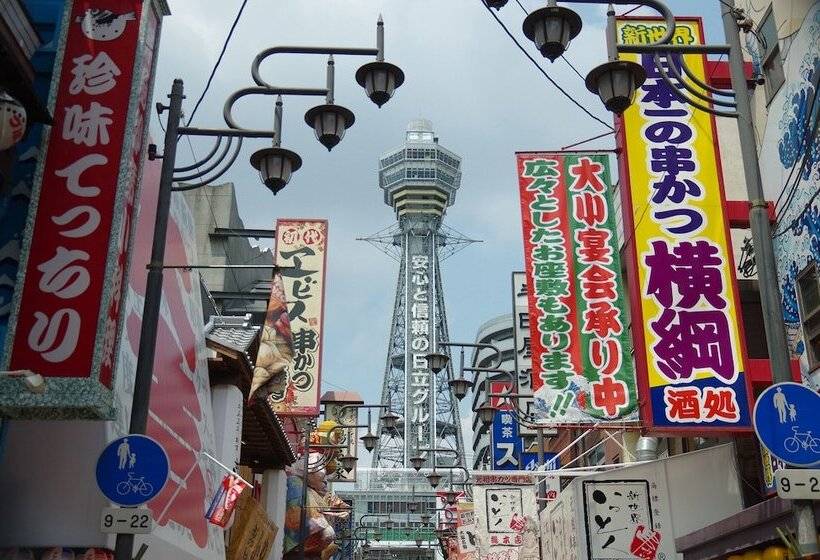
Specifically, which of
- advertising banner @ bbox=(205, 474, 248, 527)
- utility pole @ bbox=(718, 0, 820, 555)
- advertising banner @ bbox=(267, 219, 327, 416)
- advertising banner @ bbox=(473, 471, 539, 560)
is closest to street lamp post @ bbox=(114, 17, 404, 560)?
utility pole @ bbox=(718, 0, 820, 555)

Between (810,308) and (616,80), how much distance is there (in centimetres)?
706

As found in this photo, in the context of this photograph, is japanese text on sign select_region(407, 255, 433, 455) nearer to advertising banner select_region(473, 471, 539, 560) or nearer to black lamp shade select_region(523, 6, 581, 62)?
advertising banner select_region(473, 471, 539, 560)

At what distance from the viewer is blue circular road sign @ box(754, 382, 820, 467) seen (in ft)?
24.2

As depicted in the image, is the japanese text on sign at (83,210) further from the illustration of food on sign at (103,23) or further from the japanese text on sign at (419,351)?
the japanese text on sign at (419,351)

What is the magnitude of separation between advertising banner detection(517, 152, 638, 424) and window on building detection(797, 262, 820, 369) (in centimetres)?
340

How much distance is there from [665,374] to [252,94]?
814 centimetres

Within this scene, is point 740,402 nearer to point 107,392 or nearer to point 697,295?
point 697,295

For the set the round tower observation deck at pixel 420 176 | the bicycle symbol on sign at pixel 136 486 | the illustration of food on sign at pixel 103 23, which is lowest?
the bicycle symbol on sign at pixel 136 486

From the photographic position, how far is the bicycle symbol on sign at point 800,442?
7371 mm

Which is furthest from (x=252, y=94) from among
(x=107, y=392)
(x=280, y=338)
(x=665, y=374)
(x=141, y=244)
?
(x=665, y=374)

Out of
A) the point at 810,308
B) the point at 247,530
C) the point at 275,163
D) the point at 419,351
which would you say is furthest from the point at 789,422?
the point at 419,351

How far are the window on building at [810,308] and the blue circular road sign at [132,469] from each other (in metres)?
9.92

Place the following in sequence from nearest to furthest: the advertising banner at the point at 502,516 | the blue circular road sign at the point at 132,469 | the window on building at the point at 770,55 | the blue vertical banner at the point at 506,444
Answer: the blue circular road sign at the point at 132,469 → the window on building at the point at 770,55 → the advertising banner at the point at 502,516 → the blue vertical banner at the point at 506,444

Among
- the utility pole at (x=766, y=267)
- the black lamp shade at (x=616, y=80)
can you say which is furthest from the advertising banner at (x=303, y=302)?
the utility pole at (x=766, y=267)
